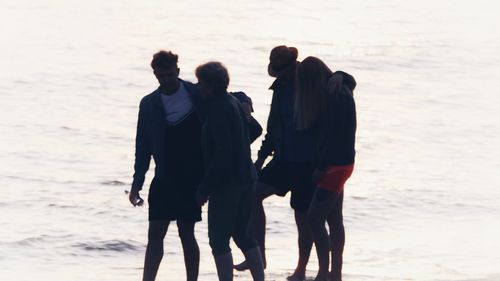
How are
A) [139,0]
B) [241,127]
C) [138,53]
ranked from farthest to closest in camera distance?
1. [139,0]
2. [138,53]
3. [241,127]

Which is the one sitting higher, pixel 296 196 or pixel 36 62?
pixel 296 196

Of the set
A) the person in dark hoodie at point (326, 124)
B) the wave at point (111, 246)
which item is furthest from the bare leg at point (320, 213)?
the wave at point (111, 246)

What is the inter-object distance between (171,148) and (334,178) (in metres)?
1.25

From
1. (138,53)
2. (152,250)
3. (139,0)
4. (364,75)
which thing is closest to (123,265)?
(152,250)

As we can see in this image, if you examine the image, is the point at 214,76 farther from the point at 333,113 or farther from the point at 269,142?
the point at 269,142

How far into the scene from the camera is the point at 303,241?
34.6 ft

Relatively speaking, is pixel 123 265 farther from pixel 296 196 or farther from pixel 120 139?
pixel 120 139

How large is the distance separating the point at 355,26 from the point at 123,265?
26.4 m

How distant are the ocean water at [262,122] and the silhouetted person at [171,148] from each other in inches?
60.1

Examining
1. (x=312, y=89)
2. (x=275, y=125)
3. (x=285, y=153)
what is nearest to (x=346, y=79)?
(x=312, y=89)

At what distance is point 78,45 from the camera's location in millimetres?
32938

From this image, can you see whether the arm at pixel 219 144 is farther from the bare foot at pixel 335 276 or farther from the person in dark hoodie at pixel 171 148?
the bare foot at pixel 335 276

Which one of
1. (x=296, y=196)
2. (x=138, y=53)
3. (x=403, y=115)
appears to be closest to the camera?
(x=296, y=196)

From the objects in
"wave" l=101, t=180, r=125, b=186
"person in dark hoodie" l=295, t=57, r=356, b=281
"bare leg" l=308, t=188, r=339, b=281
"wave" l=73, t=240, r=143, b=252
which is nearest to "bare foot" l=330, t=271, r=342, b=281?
"bare leg" l=308, t=188, r=339, b=281
